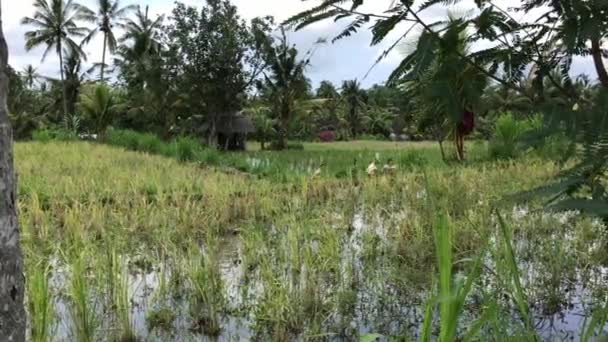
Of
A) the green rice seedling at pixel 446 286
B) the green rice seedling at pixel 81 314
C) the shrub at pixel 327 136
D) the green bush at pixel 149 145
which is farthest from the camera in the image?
the shrub at pixel 327 136

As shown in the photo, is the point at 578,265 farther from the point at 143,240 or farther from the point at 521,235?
the point at 143,240

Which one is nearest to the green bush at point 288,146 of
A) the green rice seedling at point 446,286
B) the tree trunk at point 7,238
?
the tree trunk at point 7,238

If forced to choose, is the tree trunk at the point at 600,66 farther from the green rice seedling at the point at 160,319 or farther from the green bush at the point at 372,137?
the green bush at the point at 372,137

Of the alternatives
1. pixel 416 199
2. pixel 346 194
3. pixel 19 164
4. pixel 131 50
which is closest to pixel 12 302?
pixel 416 199

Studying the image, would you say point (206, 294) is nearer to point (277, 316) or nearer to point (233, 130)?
point (277, 316)

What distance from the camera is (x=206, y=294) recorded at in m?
3.34

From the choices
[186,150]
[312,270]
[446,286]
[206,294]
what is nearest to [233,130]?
[186,150]

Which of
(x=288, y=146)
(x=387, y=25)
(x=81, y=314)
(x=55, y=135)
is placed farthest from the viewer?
(x=288, y=146)

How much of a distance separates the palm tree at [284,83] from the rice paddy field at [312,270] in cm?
2244

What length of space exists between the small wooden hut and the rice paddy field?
20.6 m

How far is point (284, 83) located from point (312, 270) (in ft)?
88.0

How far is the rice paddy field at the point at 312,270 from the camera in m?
2.60

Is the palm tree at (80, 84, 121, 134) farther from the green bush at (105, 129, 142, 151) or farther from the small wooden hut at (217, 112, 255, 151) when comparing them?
the small wooden hut at (217, 112, 255, 151)

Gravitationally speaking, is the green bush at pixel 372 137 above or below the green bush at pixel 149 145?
above
